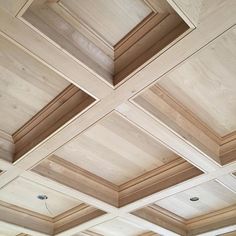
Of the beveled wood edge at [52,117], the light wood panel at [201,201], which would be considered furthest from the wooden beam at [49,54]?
the light wood panel at [201,201]

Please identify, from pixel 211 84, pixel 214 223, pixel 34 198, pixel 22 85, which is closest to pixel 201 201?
pixel 214 223

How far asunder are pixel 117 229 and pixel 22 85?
2.37m

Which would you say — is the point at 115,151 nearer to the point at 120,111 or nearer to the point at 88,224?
the point at 120,111

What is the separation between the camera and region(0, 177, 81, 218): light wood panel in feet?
9.99

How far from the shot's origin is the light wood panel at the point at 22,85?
6.28 feet

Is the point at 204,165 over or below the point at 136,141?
below

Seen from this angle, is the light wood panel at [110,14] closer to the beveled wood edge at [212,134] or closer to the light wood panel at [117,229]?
the beveled wood edge at [212,134]

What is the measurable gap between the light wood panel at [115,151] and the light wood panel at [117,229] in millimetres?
960

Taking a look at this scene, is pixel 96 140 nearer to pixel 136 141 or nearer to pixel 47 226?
pixel 136 141

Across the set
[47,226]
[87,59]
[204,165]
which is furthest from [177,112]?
[47,226]

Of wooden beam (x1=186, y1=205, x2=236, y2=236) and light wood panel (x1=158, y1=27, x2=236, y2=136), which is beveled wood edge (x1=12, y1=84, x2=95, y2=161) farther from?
wooden beam (x1=186, y1=205, x2=236, y2=236)

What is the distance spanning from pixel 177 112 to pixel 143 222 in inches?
62.5

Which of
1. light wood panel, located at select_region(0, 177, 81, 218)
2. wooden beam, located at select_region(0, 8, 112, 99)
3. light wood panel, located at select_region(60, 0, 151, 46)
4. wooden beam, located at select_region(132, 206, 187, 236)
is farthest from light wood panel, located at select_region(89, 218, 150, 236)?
light wood panel, located at select_region(60, 0, 151, 46)

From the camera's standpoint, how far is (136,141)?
2480 mm
